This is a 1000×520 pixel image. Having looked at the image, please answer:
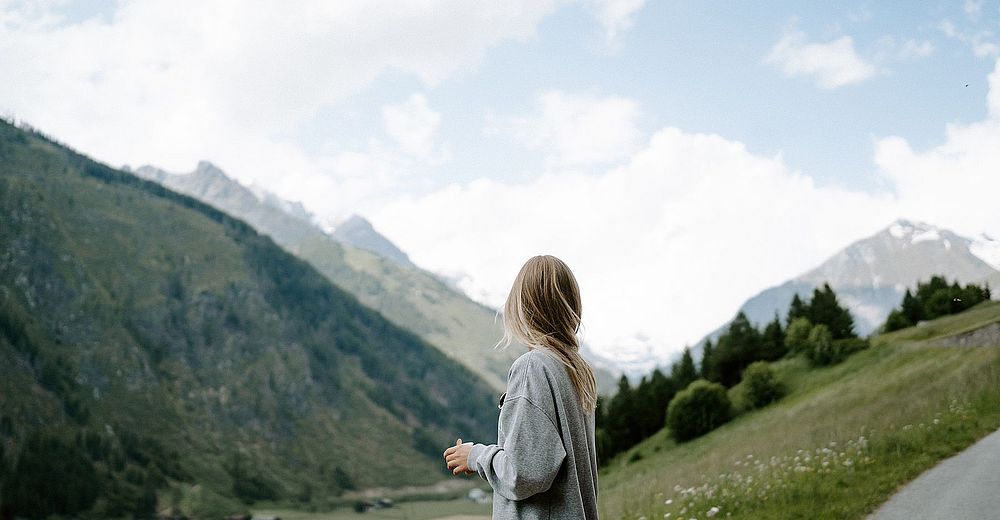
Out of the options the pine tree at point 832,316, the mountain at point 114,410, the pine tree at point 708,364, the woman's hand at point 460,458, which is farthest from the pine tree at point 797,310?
the mountain at point 114,410

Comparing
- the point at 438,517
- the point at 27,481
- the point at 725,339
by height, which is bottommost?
the point at 438,517

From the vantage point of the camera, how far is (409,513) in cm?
16650

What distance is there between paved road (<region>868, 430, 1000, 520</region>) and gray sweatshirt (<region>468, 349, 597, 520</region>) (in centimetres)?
733

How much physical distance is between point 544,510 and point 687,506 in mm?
7948

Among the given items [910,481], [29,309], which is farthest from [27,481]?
[910,481]

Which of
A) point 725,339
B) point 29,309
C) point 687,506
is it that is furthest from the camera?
point 29,309

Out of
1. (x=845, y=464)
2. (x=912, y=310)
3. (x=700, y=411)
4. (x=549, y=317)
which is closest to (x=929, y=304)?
(x=912, y=310)

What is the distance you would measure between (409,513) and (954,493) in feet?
547

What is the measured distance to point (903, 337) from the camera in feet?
151

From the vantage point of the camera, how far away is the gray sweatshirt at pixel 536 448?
3.99m

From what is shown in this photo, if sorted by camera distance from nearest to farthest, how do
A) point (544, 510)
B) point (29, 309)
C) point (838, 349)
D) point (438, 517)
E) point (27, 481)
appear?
point (544, 510) < point (838, 349) < point (27, 481) < point (438, 517) < point (29, 309)

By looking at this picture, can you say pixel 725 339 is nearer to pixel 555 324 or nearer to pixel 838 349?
pixel 838 349

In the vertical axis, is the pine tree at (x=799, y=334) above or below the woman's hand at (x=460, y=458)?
below

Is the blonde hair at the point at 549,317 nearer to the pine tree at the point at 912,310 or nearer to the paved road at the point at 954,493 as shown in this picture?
the paved road at the point at 954,493
